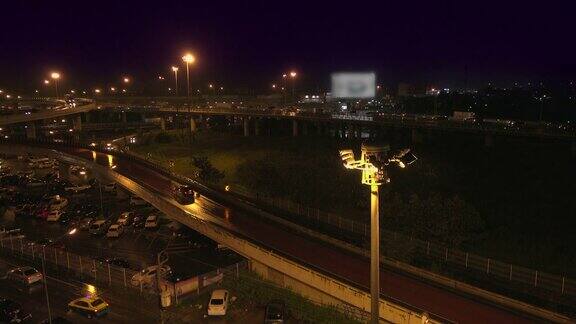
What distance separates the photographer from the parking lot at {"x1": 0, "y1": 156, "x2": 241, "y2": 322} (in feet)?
71.9

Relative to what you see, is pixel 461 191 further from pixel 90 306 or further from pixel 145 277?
pixel 90 306

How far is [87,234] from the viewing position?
32.0m

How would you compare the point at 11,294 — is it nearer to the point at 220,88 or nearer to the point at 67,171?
the point at 67,171

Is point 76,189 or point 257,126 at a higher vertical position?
point 257,126

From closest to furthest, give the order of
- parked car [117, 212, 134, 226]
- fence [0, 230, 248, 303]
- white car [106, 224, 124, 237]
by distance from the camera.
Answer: fence [0, 230, 248, 303], white car [106, 224, 124, 237], parked car [117, 212, 134, 226]

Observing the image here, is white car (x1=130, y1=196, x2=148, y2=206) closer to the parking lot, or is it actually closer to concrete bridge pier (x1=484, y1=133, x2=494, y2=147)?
the parking lot

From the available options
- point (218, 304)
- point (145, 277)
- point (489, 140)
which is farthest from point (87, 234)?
point (489, 140)

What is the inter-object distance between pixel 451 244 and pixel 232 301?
11533mm

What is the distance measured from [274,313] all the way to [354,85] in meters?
91.7

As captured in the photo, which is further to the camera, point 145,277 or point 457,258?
point 145,277

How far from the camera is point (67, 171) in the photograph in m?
54.6

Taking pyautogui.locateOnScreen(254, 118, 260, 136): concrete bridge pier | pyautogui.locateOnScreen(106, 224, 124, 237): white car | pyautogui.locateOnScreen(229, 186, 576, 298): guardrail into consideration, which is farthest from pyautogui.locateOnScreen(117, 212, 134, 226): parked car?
pyautogui.locateOnScreen(254, 118, 260, 136): concrete bridge pier

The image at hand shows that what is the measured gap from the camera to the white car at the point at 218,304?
730 inches

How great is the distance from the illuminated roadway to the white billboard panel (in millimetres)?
77596
